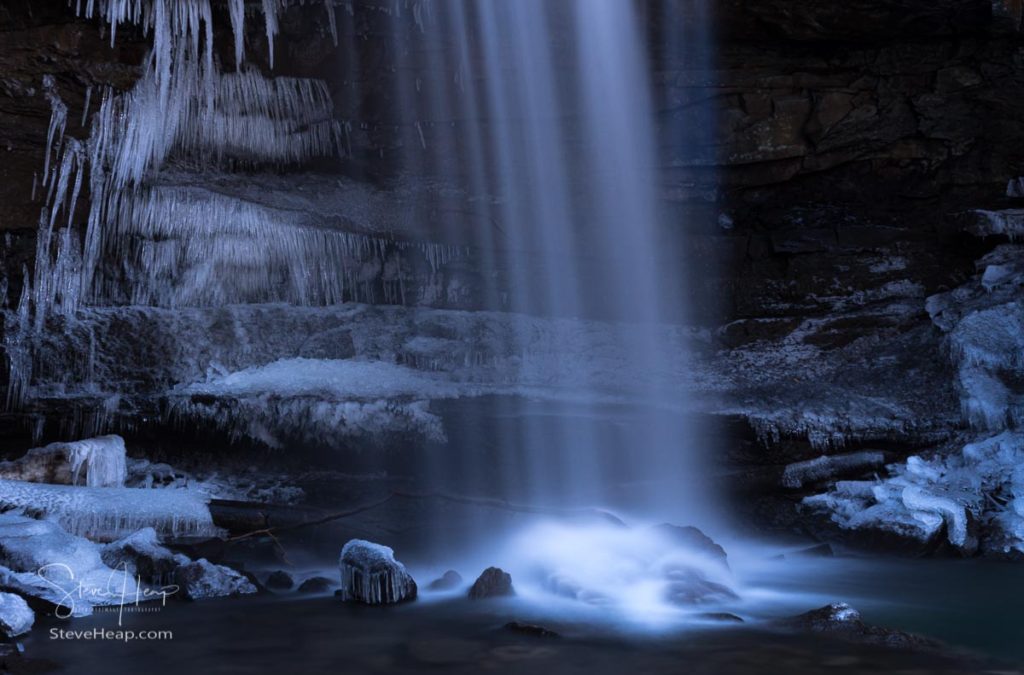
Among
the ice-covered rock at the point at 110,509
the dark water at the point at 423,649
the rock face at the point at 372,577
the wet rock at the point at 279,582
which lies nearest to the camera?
the dark water at the point at 423,649

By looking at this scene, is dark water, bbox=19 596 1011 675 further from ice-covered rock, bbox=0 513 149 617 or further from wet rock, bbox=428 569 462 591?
wet rock, bbox=428 569 462 591

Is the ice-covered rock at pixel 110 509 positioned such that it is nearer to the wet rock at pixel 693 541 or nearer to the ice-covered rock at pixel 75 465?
the ice-covered rock at pixel 75 465

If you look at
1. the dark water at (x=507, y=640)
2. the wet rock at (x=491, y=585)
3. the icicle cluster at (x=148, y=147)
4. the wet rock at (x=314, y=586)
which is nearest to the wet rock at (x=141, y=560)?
the dark water at (x=507, y=640)

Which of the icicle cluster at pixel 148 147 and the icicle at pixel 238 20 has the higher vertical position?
the icicle at pixel 238 20

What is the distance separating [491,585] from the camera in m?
Result: 7.51

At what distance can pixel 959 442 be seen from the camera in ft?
33.8

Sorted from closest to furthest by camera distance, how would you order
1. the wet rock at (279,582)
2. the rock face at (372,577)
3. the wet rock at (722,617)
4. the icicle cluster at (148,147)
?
the wet rock at (722,617)
the rock face at (372,577)
the wet rock at (279,582)
the icicle cluster at (148,147)

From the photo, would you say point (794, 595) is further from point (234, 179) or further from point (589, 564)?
point (234, 179)

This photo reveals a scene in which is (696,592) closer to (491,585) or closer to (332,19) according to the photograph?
(491,585)

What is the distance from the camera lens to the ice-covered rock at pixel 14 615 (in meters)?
5.85

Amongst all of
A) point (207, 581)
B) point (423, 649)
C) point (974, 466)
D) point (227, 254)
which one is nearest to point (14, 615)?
point (207, 581)

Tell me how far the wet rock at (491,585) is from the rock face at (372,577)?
49cm

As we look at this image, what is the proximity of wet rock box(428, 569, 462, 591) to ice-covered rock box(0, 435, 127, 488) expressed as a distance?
3.64 meters

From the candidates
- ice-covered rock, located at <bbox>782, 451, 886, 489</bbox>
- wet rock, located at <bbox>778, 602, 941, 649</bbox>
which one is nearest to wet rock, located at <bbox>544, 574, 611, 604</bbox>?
wet rock, located at <bbox>778, 602, 941, 649</bbox>
